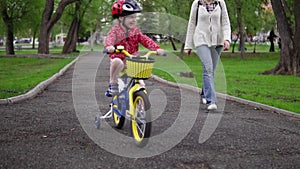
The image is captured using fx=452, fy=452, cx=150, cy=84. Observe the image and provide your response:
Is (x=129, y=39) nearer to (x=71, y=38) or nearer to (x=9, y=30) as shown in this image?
(x=9, y=30)

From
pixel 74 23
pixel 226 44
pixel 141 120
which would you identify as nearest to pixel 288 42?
pixel 226 44

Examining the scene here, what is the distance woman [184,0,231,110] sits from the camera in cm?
782

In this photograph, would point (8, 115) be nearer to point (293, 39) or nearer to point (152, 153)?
point (152, 153)

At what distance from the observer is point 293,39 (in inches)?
675

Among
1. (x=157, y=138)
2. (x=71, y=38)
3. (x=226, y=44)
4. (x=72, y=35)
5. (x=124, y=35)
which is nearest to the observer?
(x=157, y=138)

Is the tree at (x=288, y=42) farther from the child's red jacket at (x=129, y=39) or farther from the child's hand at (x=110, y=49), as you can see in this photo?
the child's hand at (x=110, y=49)

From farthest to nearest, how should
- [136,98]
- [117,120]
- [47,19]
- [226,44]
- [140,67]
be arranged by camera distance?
[47,19]
[226,44]
[117,120]
[136,98]
[140,67]

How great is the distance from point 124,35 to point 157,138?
4.47ft

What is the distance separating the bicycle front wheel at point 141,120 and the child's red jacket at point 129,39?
0.74 meters

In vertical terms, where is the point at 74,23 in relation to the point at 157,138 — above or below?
above

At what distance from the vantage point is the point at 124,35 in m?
5.74

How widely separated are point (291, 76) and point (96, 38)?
39.2 feet

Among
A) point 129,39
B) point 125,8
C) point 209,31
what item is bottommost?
point 129,39

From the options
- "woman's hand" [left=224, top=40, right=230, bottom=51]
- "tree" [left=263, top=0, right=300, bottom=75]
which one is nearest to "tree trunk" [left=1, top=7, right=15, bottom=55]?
"tree" [left=263, top=0, right=300, bottom=75]
